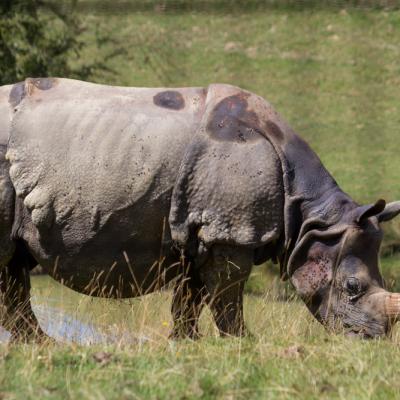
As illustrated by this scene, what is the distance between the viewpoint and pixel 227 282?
7852 mm

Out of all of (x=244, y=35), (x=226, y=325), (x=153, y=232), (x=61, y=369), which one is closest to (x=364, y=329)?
(x=226, y=325)

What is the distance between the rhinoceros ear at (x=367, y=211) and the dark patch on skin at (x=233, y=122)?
982 millimetres

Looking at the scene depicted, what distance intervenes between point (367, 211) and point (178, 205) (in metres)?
1.45

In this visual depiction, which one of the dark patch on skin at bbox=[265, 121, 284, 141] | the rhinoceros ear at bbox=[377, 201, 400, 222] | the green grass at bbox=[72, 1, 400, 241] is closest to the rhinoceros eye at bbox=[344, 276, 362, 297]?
the rhinoceros ear at bbox=[377, 201, 400, 222]

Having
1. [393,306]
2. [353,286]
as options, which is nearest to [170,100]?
[353,286]

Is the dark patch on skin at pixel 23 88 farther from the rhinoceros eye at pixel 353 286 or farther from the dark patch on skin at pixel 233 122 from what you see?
the rhinoceros eye at pixel 353 286

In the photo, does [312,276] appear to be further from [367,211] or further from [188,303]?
[188,303]

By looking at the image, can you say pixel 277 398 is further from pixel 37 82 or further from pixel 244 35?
pixel 244 35

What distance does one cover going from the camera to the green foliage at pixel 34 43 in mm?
17766

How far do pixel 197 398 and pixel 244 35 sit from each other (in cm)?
1701

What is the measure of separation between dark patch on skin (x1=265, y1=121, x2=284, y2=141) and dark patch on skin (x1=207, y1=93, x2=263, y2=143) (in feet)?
0.30

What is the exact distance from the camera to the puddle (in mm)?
6852

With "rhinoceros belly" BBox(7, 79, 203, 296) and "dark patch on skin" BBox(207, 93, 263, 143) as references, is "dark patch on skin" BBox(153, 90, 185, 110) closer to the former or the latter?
"rhinoceros belly" BBox(7, 79, 203, 296)

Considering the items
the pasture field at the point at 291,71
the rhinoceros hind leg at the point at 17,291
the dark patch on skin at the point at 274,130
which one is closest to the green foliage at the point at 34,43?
the pasture field at the point at 291,71
